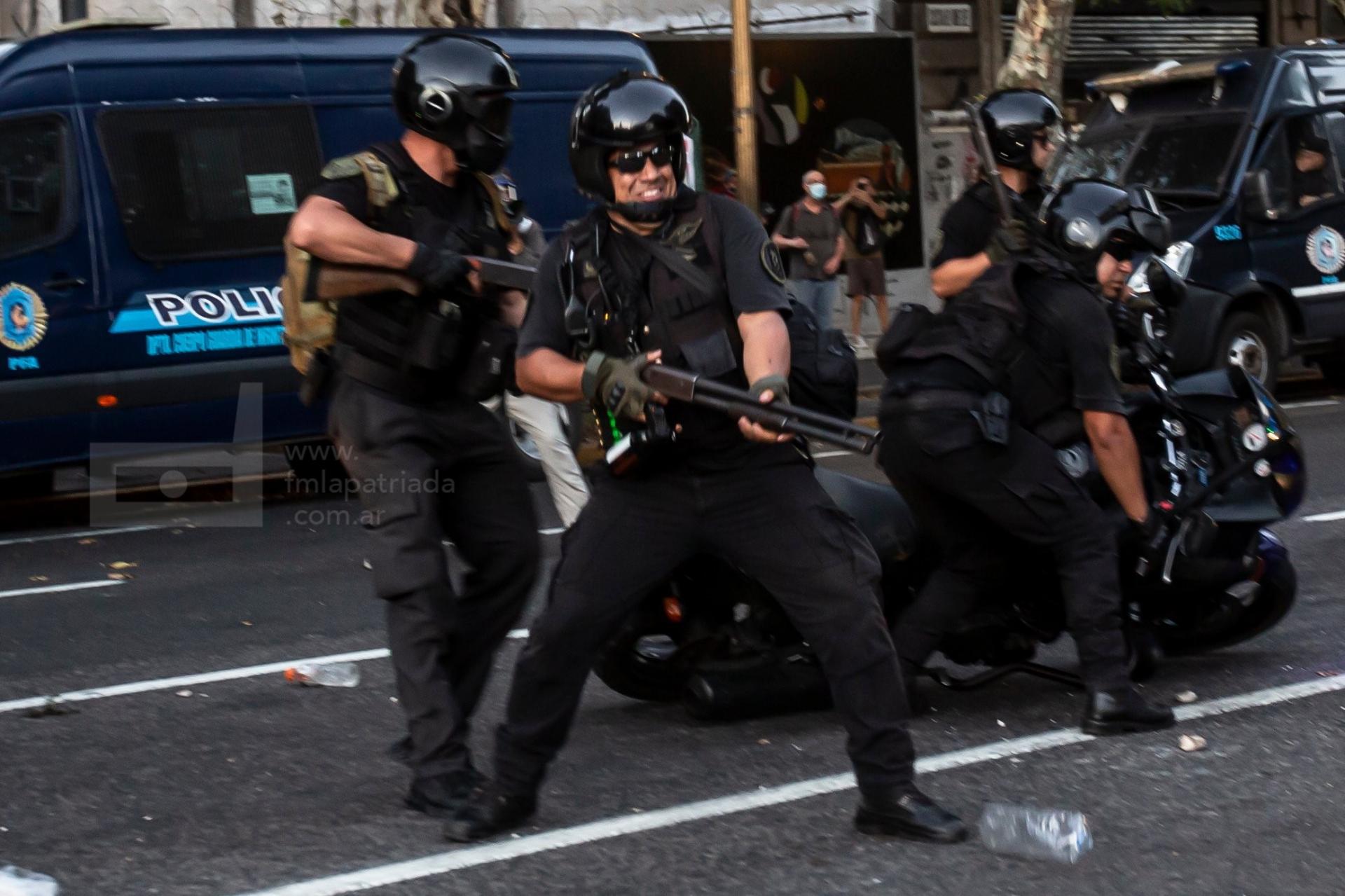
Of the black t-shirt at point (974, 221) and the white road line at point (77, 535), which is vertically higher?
the black t-shirt at point (974, 221)

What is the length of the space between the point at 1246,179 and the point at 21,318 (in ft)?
27.4

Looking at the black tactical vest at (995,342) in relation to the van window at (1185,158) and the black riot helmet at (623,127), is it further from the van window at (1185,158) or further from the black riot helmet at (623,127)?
the van window at (1185,158)

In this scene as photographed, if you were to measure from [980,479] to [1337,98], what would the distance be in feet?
33.8

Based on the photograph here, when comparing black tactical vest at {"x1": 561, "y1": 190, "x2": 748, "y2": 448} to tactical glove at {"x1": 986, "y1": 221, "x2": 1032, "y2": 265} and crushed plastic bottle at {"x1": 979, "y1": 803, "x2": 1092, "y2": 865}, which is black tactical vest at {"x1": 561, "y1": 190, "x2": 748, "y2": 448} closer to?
crushed plastic bottle at {"x1": 979, "y1": 803, "x2": 1092, "y2": 865}

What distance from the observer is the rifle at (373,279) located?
186 inches

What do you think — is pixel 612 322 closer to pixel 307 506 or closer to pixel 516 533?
pixel 516 533

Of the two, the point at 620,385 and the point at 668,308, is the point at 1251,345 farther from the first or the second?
the point at 620,385

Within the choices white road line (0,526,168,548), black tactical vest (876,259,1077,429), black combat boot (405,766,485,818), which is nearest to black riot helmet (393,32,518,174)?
black tactical vest (876,259,1077,429)

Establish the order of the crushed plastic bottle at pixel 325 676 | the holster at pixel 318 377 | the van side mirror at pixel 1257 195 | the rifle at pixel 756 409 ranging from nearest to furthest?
the rifle at pixel 756 409 < the holster at pixel 318 377 < the crushed plastic bottle at pixel 325 676 < the van side mirror at pixel 1257 195

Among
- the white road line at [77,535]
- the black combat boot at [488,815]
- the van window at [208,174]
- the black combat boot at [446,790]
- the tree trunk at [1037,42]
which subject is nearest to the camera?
the black combat boot at [488,815]

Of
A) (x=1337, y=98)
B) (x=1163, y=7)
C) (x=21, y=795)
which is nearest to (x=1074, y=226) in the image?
(x=21, y=795)

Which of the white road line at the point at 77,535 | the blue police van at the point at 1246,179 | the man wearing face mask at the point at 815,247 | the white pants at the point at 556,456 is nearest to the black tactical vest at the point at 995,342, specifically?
the white pants at the point at 556,456

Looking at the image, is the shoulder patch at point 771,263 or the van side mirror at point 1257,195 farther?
the van side mirror at point 1257,195

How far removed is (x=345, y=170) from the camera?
4.83m
